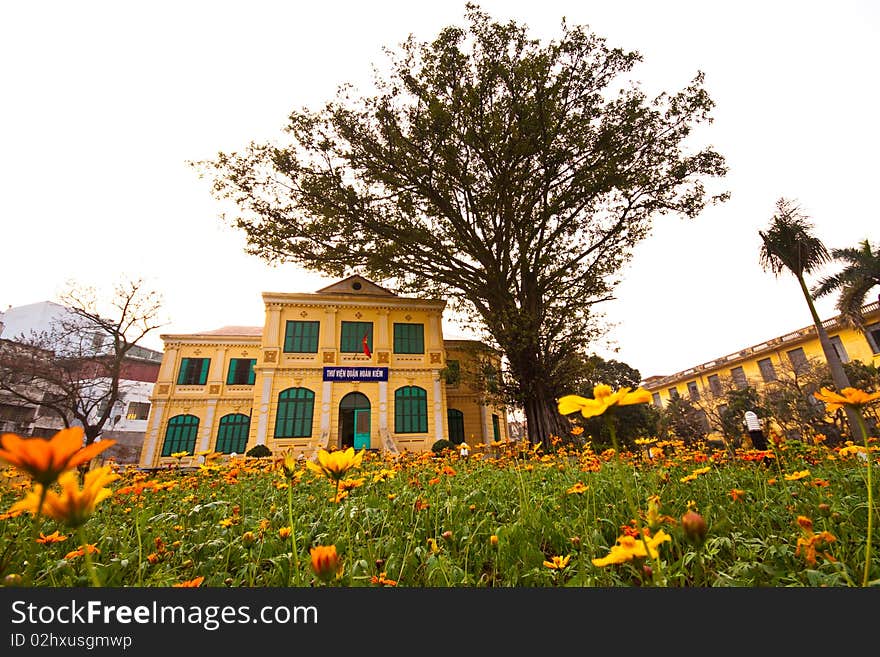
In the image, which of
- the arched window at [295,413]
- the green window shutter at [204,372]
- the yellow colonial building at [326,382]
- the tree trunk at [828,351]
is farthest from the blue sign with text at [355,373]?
the tree trunk at [828,351]

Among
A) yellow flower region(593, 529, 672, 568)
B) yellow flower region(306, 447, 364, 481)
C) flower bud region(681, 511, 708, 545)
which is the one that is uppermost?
yellow flower region(306, 447, 364, 481)

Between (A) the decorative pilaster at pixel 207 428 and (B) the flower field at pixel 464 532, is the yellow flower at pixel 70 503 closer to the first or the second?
(B) the flower field at pixel 464 532

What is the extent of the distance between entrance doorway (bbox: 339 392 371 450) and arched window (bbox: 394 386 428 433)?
4.27 feet

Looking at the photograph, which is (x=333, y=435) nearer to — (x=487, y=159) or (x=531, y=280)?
(x=531, y=280)

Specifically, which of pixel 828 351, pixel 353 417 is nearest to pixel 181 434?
pixel 353 417

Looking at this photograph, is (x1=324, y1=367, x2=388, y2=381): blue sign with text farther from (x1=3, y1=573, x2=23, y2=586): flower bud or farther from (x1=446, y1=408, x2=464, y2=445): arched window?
(x1=3, y1=573, x2=23, y2=586): flower bud

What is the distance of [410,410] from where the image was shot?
1772cm

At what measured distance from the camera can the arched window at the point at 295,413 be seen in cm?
1655

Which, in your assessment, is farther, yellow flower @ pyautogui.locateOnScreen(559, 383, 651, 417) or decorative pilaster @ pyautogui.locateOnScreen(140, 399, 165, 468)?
decorative pilaster @ pyautogui.locateOnScreen(140, 399, 165, 468)

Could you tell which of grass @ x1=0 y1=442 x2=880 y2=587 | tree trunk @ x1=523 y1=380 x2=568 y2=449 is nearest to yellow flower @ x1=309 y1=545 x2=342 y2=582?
grass @ x1=0 y1=442 x2=880 y2=587

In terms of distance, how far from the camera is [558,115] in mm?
11734

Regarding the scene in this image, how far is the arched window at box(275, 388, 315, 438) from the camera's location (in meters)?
16.5

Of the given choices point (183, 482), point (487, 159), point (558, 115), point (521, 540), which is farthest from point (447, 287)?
point (521, 540)

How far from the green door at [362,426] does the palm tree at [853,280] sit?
1834 cm
